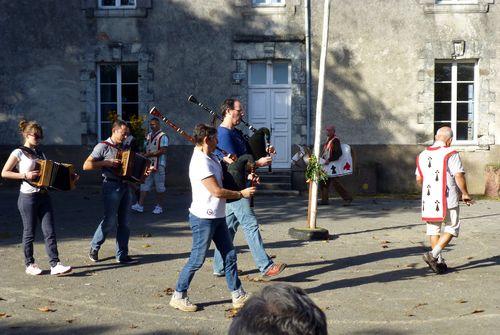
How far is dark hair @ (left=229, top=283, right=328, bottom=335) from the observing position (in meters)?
2.24

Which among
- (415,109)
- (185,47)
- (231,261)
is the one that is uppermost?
(185,47)

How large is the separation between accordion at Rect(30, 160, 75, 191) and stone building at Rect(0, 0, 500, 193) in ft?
32.7

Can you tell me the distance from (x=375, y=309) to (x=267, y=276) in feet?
4.84

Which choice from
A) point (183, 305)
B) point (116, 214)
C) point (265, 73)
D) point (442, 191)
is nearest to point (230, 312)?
point (183, 305)

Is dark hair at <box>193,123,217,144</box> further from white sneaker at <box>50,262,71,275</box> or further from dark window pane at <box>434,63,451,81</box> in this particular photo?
dark window pane at <box>434,63,451,81</box>

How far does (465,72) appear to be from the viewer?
61.6 ft

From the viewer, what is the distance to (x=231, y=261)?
719 cm

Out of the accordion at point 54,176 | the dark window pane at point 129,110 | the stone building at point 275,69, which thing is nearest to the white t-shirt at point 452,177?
the accordion at point 54,176

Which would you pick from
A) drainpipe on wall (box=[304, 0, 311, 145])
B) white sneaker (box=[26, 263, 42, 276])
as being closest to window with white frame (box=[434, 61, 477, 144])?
drainpipe on wall (box=[304, 0, 311, 145])

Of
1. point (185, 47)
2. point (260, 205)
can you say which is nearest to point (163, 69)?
point (185, 47)

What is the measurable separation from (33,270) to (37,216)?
1.98ft

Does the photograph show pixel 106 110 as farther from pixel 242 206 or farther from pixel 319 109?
pixel 242 206

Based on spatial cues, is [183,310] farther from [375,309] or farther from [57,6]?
[57,6]

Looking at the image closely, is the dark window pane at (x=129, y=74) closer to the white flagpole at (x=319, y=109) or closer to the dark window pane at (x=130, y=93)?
the dark window pane at (x=130, y=93)
